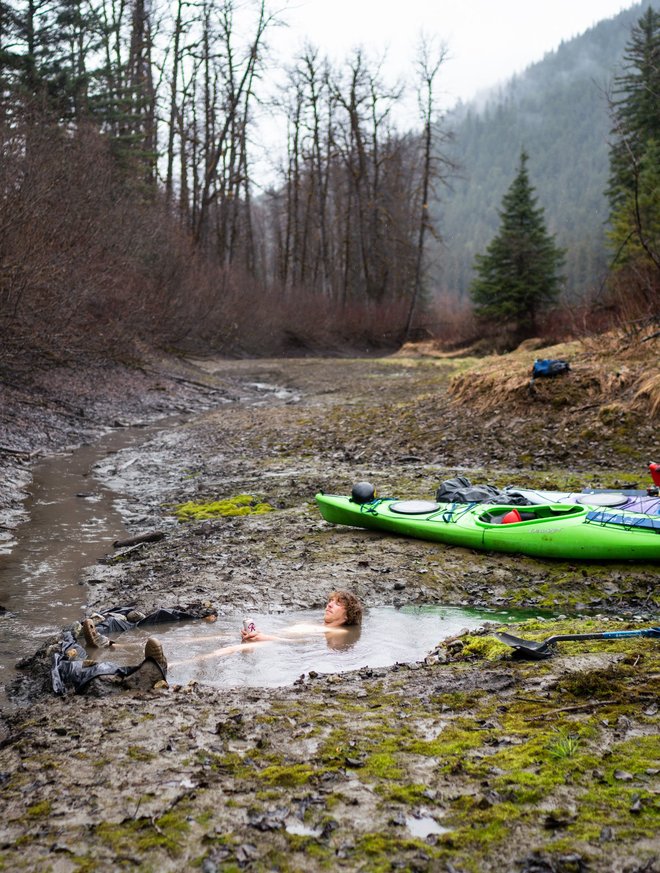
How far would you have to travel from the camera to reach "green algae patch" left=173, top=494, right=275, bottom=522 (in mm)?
8078

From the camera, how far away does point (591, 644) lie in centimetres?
416

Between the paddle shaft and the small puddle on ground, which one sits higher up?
the paddle shaft

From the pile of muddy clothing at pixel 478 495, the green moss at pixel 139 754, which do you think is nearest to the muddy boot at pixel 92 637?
the green moss at pixel 139 754

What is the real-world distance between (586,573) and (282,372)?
2082cm

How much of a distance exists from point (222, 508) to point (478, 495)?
9.22 ft

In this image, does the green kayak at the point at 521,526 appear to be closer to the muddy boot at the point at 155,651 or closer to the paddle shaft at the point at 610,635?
the paddle shaft at the point at 610,635

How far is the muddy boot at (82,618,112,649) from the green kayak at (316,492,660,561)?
10.1 feet

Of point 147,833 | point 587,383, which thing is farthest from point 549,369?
point 147,833

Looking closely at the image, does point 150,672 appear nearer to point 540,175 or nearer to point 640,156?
point 640,156

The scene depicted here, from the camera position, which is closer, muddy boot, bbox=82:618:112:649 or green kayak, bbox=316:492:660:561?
muddy boot, bbox=82:618:112:649

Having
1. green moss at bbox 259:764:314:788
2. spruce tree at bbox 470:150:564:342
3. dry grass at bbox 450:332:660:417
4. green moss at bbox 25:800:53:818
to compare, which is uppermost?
spruce tree at bbox 470:150:564:342

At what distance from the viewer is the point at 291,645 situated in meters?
4.94

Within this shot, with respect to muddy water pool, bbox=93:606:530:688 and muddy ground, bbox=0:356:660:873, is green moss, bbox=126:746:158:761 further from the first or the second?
muddy water pool, bbox=93:606:530:688

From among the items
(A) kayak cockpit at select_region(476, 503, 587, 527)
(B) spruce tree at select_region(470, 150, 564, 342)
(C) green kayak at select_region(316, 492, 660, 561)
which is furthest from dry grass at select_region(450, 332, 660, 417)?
(B) spruce tree at select_region(470, 150, 564, 342)
